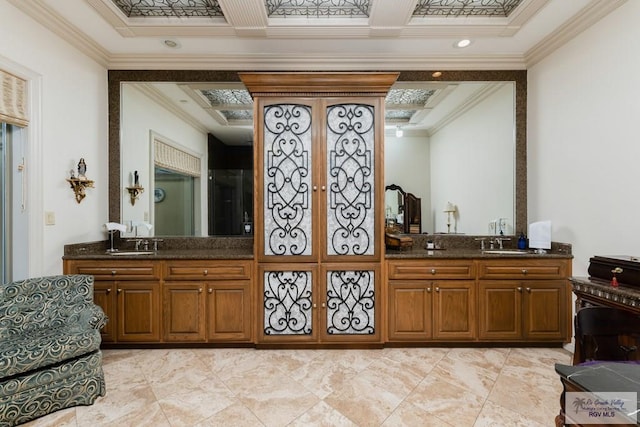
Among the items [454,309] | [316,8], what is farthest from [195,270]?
[316,8]

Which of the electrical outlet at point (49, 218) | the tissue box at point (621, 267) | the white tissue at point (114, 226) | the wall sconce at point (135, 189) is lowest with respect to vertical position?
the tissue box at point (621, 267)

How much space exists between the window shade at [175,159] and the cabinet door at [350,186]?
5.05ft

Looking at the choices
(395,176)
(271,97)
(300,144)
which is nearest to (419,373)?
(395,176)

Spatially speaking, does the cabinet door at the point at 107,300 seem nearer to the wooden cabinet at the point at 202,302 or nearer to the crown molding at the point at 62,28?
the wooden cabinet at the point at 202,302

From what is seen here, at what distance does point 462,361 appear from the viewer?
2730 millimetres

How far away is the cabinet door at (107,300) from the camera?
2.88m

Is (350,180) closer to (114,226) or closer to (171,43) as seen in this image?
(171,43)

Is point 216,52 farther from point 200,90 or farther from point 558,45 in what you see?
point 558,45

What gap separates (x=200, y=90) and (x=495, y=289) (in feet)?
12.1

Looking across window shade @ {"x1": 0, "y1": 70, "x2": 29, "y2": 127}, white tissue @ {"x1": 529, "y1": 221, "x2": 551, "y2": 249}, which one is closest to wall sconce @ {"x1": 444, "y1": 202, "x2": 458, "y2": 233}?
white tissue @ {"x1": 529, "y1": 221, "x2": 551, "y2": 249}

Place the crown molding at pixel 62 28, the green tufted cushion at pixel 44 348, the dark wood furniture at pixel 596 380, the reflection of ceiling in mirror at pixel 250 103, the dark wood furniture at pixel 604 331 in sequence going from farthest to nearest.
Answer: the reflection of ceiling in mirror at pixel 250 103
the crown molding at pixel 62 28
the green tufted cushion at pixel 44 348
the dark wood furniture at pixel 604 331
the dark wood furniture at pixel 596 380

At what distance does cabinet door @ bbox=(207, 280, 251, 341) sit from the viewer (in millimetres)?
2926

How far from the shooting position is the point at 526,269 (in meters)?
2.93

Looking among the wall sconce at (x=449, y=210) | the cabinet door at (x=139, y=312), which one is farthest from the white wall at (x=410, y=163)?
the cabinet door at (x=139, y=312)
